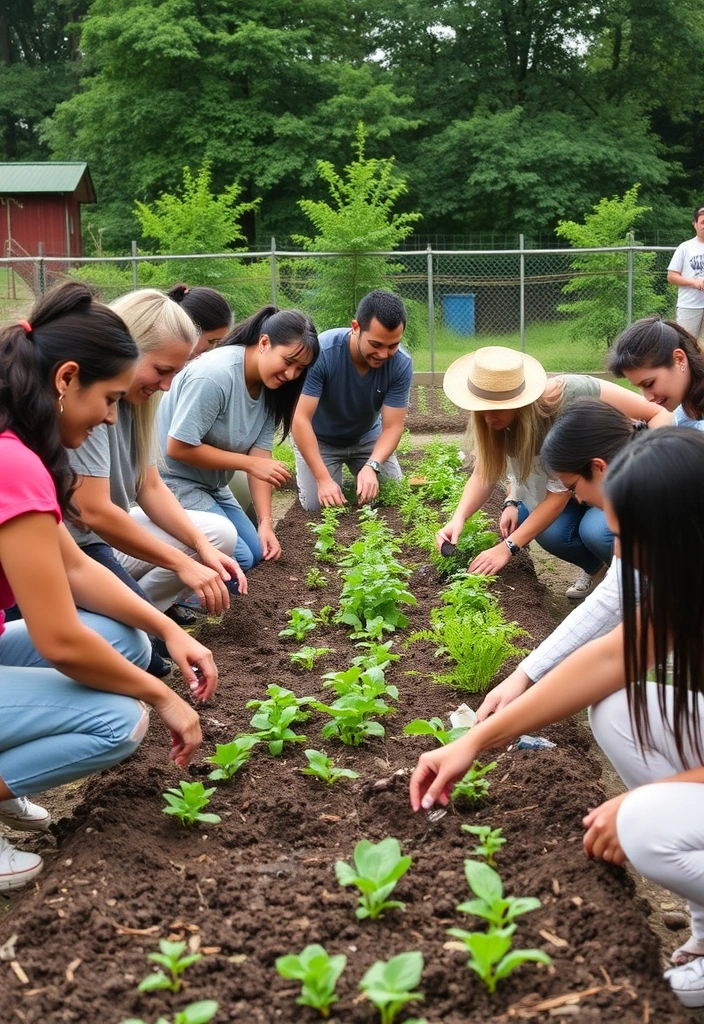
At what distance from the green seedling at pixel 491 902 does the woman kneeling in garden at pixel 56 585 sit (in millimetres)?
957

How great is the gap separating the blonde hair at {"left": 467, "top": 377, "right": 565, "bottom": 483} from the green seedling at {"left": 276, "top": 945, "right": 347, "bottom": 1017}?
3.18 m

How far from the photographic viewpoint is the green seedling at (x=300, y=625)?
4.55 metres

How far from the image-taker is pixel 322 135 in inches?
1014

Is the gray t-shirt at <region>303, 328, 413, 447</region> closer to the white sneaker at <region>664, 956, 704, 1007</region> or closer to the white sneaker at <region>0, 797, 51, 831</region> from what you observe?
the white sneaker at <region>0, 797, 51, 831</region>

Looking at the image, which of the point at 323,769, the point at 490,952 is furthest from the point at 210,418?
the point at 490,952

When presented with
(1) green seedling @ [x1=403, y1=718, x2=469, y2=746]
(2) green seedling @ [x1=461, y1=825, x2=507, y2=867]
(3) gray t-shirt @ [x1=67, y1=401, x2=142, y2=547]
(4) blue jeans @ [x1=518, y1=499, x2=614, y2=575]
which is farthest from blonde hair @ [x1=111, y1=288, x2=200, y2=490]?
(2) green seedling @ [x1=461, y1=825, x2=507, y2=867]

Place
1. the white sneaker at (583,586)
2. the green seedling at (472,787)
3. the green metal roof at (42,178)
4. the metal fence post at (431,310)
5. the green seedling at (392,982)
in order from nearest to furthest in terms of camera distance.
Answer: the green seedling at (392,982) < the green seedling at (472,787) < the white sneaker at (583,586) < the metal fence post at (431,310) < the green metal roof at (42,178)

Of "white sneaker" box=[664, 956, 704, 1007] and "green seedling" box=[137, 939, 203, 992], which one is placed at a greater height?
"green seedling" box=[137, 939, 203, 992]

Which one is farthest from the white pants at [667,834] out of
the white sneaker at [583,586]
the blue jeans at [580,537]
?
the white sneaker at [583,586]

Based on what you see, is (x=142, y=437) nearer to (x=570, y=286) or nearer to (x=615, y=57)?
(x=570, y=286)

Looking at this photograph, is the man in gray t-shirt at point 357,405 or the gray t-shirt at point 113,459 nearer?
the gray t-shirt at point 113,459

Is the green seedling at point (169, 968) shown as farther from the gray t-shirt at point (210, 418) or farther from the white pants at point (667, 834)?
the gray t-shirt at point (210, 418)

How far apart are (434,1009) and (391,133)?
91.1 feet

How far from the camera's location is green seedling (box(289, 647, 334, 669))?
4.13 metres
